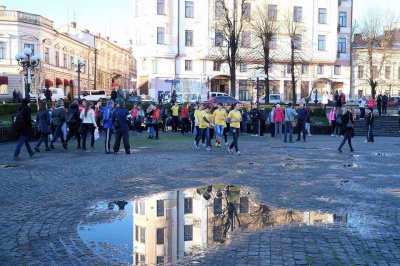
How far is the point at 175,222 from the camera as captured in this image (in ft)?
25.0

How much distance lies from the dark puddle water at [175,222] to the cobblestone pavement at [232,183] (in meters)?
0.22

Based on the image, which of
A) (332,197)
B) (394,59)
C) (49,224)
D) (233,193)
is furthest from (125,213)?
(394,59)

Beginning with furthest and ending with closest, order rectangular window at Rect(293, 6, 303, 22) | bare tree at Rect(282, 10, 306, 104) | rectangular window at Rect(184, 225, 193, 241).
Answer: rectangular window at Rect(293, 6, 303, 22) → bare tree at Rect(282, 10, 306, 104) → rectangular window at Rect(184, 225, 193, 241)

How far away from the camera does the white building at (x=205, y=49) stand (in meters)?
56.9

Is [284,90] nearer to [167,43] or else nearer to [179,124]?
[167,43]

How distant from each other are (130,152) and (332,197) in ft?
32.7

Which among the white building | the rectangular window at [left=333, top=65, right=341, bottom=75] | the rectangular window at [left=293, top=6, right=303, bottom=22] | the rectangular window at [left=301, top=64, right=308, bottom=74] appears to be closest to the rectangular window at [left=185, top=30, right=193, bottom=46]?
the white building

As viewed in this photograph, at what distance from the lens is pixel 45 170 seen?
1326 cm

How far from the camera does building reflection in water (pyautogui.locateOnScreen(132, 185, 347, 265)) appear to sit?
20.7ft

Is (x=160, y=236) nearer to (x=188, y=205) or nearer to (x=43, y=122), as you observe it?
(x=188, y=205)

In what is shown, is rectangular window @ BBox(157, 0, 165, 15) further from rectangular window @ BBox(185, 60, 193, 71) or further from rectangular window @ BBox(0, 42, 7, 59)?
rectangular window @ BBox(0, 42, 7, 59)

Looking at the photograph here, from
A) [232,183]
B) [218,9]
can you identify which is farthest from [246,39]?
[232,183]

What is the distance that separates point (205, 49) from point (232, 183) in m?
47.5

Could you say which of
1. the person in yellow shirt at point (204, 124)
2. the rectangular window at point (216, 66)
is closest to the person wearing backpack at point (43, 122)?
the person in yellow shirt at point (204, 124)
